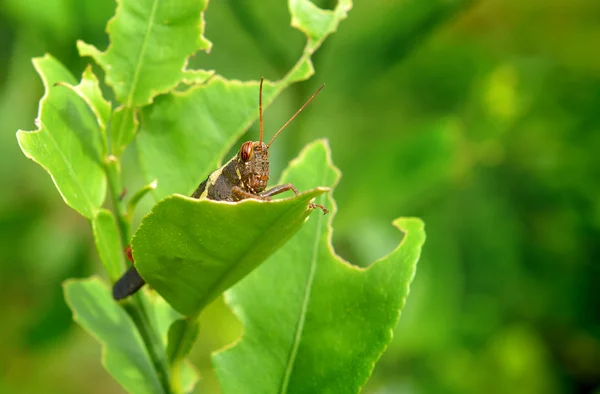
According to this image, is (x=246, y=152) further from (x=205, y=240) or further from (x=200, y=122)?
(x=205, y=240)

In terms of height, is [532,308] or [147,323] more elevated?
[147,323]

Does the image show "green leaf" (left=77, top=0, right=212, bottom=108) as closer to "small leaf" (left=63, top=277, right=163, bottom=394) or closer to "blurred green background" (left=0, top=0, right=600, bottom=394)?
"small leaf" (left=63, top=277, right=163, bottom=394)

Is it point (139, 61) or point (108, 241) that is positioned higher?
point (139, 61)

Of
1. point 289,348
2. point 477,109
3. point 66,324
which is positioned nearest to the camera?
point 289,348

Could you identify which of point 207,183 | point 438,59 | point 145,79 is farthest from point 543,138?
point 145,79

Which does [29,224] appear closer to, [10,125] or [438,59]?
[10,125]

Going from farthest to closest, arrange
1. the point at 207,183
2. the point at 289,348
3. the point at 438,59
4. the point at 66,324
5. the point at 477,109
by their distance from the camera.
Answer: the point at 438,59 → the point at 477,109 → the point at 66,324 → the point at 207,183 → the point at 289,348

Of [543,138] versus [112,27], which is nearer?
[112,27]

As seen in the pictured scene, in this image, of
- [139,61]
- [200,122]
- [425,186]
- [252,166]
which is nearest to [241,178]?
[252,166]
